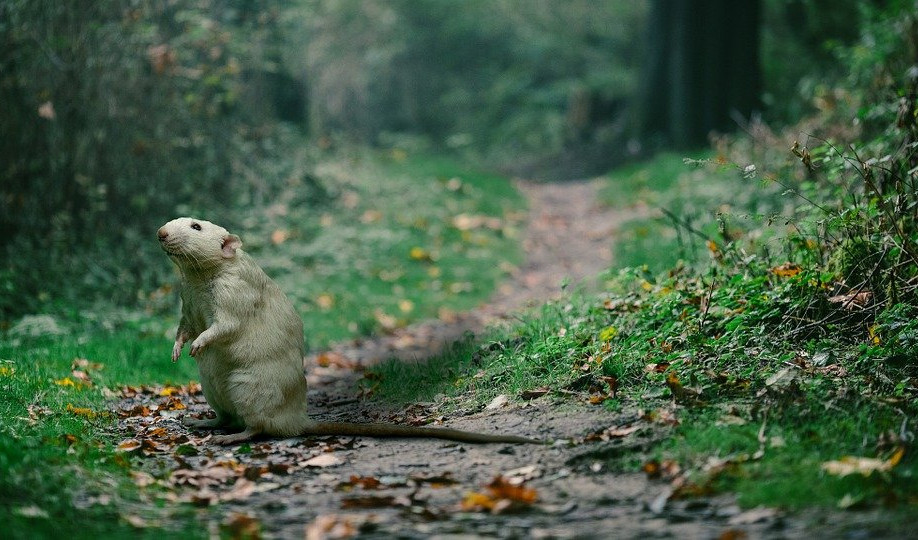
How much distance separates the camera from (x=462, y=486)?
14.9 feet

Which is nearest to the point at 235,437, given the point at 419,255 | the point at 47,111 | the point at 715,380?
the point at 715,380

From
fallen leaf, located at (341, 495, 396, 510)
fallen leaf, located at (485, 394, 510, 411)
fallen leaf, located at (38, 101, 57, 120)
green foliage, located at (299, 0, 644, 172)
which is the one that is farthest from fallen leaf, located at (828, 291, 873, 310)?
green foliage, located at (299, 0, 644, 172)

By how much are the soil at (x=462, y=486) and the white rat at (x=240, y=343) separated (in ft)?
0.46

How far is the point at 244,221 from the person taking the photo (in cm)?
1302

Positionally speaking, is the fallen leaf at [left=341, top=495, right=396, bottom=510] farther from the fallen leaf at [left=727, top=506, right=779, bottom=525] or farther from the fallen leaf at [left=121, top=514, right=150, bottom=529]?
the fallen leaf at [left=727, top=506, right=779, bottom=525]

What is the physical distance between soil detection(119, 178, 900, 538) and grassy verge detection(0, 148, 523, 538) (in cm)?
38

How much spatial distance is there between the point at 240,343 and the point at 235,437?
0.56 meters

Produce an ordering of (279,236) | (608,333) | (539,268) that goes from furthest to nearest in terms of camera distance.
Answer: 1. (539,268)
2. (279,236)
3. (608,333)

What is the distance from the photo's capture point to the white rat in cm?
553

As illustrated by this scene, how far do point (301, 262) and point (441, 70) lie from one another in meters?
21.6

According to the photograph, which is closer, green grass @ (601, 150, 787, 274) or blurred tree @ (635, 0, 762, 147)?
green grass @ (601, 150, 787, 274)

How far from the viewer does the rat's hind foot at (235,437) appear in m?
5.52

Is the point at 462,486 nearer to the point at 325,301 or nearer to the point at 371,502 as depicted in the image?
the point at 371,502

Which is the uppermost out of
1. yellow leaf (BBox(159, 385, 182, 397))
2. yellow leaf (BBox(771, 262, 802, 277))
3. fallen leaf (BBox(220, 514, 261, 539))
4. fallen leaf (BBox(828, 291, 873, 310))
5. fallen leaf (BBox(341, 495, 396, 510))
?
yellow leaf (BBox(771, 262, 802, 277))
